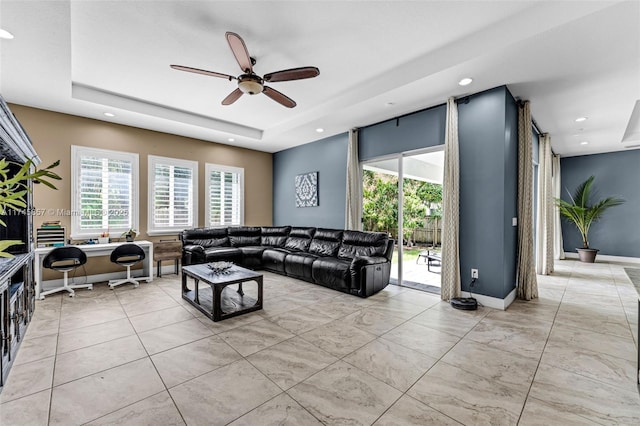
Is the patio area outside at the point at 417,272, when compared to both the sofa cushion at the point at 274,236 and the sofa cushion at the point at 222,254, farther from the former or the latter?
the sofa cushion at the point at 222,254

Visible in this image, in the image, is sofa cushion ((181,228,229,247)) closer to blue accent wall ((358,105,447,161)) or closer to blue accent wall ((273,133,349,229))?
blue accent wall ((273,133,349,229))

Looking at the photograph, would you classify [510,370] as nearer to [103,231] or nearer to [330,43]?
[330,43]

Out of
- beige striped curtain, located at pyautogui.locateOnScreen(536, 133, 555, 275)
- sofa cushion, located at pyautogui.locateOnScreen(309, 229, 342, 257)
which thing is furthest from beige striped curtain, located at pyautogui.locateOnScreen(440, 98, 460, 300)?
beige striped curtain, located at pyautogui.locateOnScreen(536, 133, 555, 275)

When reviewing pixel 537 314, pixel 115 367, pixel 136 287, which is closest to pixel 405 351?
pixel 537 314

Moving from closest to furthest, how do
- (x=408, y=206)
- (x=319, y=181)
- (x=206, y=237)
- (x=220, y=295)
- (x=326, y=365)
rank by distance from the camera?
(x=326, y=365), (x=220, y=295), (x=408, y=206), (x=206, y=237), (x=319, y=181)

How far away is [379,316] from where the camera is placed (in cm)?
352

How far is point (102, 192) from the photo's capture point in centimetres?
521

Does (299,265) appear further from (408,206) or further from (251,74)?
(251,74)

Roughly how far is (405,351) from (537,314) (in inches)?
85.1

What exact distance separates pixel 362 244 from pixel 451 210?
A: 1.62 meters

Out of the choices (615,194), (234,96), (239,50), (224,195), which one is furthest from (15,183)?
(615,194)

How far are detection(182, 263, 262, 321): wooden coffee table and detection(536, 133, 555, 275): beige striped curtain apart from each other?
5.73m

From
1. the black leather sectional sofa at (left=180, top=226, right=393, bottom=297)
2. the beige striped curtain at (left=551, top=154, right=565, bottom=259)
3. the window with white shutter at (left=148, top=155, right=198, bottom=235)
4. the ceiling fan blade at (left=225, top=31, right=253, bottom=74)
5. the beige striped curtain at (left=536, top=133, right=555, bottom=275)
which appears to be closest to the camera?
the ceiling fan blade at (left=225, top=31, right=253, bottom=74)

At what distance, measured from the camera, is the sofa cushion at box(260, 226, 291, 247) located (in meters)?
6.70
